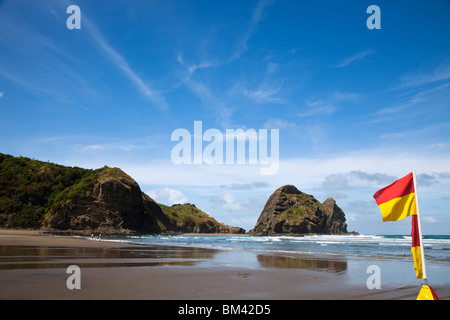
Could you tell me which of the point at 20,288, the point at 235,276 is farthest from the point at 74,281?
the point at 235,276

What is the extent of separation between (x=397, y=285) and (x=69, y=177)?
112971 mm

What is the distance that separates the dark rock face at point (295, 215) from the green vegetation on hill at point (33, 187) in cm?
9112

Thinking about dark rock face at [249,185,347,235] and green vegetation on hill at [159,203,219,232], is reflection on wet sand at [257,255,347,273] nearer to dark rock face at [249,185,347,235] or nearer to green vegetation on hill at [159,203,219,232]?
dark rock face at [249,185,347,235]

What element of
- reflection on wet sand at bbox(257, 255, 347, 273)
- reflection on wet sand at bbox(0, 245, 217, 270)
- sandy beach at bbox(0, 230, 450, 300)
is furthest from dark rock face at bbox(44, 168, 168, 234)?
sandy beach at bbox(0, 230, 450, 300)

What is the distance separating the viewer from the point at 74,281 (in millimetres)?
10875

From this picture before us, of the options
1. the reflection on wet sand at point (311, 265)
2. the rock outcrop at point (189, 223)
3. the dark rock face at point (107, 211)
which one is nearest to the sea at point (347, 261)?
the reflection on wet sand at point (311, 265)

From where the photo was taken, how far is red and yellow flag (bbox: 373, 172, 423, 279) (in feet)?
26.1

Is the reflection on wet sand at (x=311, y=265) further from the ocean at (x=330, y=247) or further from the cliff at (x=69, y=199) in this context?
the cliff at (x=69, y=199)

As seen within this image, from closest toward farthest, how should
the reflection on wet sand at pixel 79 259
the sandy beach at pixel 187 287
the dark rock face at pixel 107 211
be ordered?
the sandy beach at pixel 187 287 < the reflection on wet sand at pixel 79 259 < the dark rock face at pixel 107 211

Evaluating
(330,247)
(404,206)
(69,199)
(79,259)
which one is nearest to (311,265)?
(404,206)

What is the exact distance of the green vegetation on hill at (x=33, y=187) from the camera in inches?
3337

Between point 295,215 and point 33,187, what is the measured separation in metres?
114

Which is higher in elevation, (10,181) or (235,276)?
(10,181)

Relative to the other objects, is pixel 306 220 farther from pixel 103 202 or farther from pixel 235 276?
pixel 235 276
